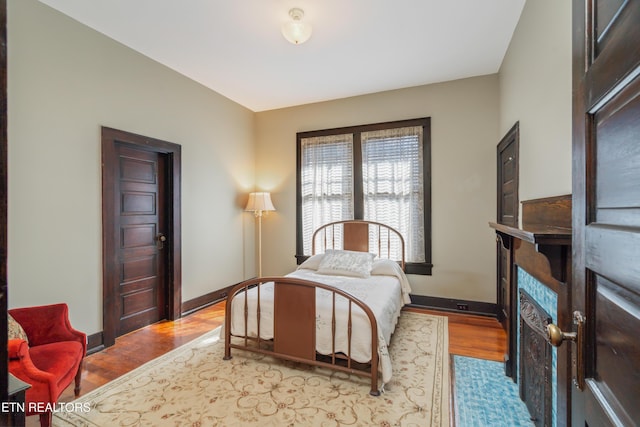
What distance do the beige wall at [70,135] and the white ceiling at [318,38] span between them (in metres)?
0.23

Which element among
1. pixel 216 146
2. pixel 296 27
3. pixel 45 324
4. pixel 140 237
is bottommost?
pixel 45 324

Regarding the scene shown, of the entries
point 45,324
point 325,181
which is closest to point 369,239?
point 325,181

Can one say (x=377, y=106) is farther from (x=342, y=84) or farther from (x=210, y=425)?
(x=210, y=425)

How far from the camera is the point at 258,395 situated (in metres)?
2.05

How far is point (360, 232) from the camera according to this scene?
162 inches

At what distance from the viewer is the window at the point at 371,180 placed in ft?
12.9

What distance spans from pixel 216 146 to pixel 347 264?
2.44m

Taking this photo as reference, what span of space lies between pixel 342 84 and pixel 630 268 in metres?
3.80

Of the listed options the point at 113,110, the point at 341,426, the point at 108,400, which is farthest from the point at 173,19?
the point at 341,426

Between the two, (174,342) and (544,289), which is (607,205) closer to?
(544,289)

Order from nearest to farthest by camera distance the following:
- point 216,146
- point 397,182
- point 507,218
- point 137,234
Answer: point 507,218
point 137,234
point 397,182
point 216,146

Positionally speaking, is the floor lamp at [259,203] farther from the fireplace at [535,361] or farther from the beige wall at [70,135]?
the fireplace at [535,361]

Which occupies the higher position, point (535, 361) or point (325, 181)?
point (325, 181)

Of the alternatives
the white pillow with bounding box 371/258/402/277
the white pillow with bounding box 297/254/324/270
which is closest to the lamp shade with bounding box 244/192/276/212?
the white pillow with bounding box 297/254/324/270
